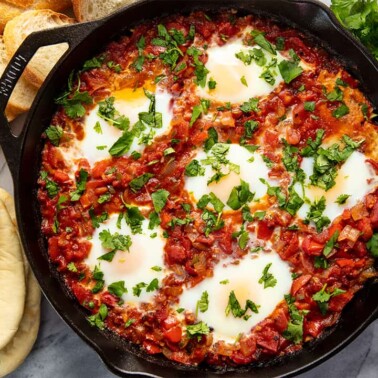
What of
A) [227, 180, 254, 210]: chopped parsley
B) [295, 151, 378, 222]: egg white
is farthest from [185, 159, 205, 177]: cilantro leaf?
[295, 151, 378, 222]: egg white

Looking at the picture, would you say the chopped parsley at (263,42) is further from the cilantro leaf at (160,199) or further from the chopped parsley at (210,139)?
the cilantro leaf at (160,199)

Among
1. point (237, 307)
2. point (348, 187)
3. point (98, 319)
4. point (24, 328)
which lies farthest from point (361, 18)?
point (24, 328)

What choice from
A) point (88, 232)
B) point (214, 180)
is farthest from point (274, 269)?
point (88, 232)

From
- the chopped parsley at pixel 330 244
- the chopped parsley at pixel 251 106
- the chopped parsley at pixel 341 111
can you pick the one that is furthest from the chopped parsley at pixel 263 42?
the chopped parsley at pixel 330 244

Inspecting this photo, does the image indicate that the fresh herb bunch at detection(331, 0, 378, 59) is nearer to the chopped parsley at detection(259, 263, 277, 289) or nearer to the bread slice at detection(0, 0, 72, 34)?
the chopped parsley at detection(259, 263, 277, 289)

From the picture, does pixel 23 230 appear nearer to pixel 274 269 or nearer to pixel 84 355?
pixel 84 355

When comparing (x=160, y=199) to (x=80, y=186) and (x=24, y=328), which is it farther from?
(x=24, y=328)
